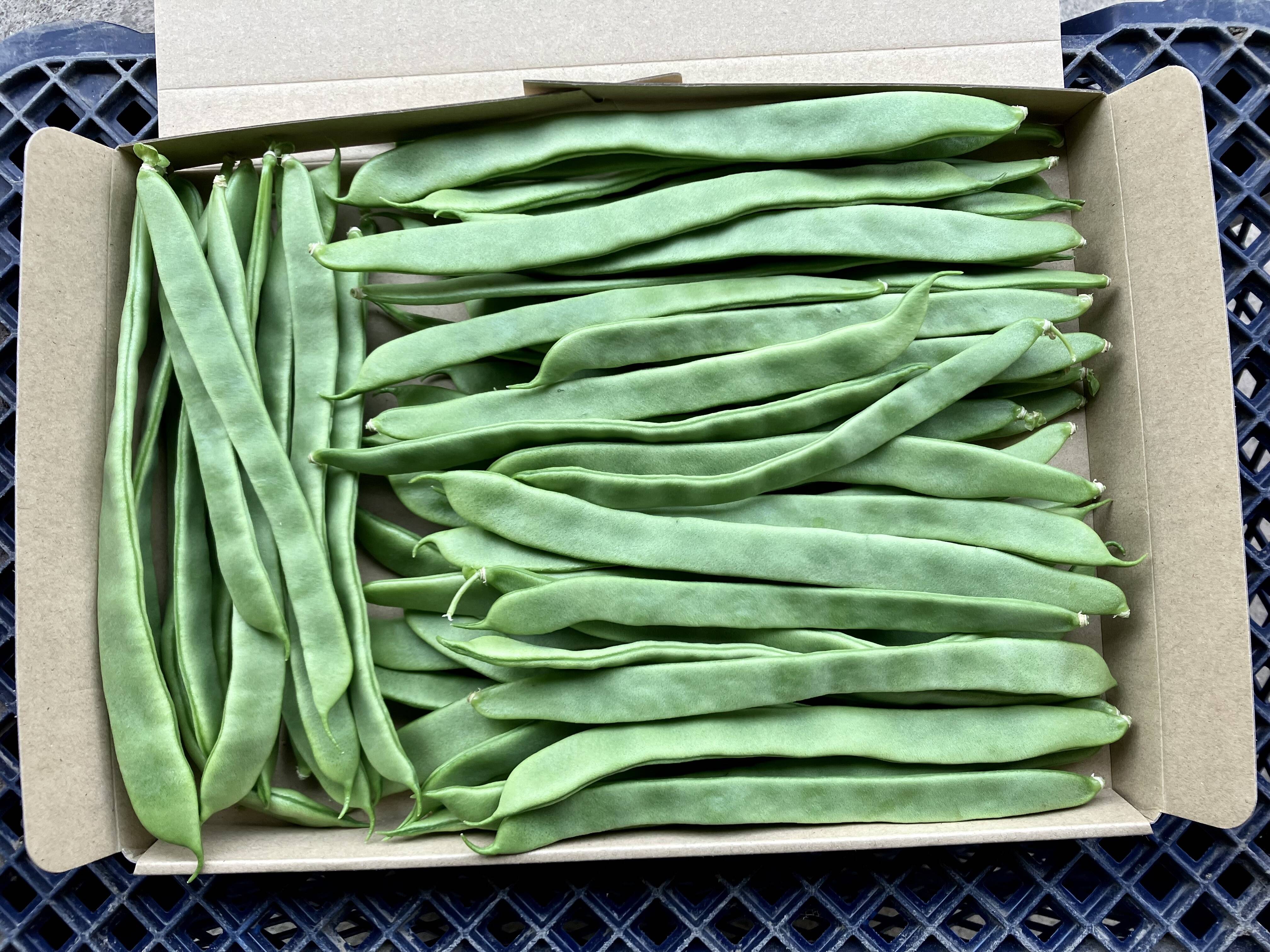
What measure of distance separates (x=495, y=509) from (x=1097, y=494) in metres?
1.00

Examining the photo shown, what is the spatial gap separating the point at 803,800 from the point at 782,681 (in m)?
0.19

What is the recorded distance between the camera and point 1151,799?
4.75 ft

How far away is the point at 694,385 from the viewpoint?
58.9 inches

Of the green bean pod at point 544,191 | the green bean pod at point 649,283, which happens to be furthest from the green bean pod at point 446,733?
the green bean pod at point 544,191

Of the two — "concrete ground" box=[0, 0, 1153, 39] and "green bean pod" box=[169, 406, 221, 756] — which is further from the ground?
"concrete ground" box=[0, 0, 1153, 39]

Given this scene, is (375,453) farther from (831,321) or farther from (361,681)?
(831,321)

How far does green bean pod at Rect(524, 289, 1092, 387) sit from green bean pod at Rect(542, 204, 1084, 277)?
0.07 m

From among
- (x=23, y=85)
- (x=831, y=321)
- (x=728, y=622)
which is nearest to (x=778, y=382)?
(x=831, y=321)

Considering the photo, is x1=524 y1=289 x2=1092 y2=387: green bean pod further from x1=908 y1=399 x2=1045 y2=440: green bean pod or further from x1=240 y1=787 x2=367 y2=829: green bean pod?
x1=240 y1=787 x2=367 y2=829: green bean pod

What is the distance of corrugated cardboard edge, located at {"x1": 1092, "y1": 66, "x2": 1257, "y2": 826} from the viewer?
136 centimetres

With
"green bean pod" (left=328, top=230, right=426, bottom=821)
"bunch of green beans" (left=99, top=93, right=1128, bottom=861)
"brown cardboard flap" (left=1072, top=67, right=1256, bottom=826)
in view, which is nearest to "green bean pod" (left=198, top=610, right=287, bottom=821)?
"bunch of green beans" (left=99, top=93, right=1128, bottom=861)

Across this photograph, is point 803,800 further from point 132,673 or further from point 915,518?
point 132,673

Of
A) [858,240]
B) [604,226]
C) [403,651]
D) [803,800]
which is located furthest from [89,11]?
[803,800]

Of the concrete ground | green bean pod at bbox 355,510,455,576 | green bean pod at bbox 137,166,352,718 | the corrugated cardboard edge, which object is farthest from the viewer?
the concrete ground
